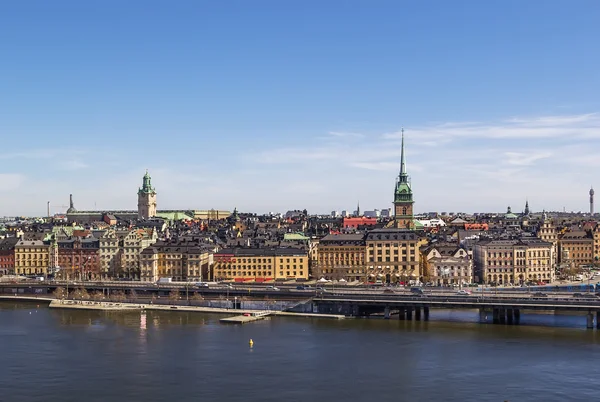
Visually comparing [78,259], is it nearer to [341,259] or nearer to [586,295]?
[341,259]

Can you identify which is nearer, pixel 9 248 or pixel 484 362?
pixel 484 362

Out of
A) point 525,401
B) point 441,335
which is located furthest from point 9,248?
point 525,401

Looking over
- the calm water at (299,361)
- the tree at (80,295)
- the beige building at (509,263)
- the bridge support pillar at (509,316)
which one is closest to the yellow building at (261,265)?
the tree at (80,295)

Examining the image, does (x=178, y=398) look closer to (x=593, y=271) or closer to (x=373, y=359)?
(x=373, y=359)

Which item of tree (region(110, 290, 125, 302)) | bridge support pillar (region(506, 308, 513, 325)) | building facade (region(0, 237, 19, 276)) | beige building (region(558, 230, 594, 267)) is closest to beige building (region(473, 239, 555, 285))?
beige building (region(558, 230, 594, 267))

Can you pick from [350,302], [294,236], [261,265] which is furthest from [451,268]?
[350,302]
